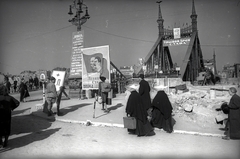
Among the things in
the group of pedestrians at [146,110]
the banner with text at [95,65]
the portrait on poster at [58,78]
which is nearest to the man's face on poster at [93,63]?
the banner with text at [95,65]

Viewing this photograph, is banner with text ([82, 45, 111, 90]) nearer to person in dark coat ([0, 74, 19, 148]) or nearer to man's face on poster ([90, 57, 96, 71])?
man's face on poster ([90, 57, 96, 71])

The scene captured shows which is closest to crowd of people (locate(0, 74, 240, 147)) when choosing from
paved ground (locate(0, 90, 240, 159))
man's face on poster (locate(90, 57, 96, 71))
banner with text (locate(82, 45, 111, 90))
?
paved ground (locate(0, 90, 240, 159))

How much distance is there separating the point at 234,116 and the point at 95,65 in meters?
6.83

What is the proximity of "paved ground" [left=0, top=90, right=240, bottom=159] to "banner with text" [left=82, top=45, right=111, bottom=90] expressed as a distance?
129 inches

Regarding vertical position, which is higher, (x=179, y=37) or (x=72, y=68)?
(x=179, y=37)

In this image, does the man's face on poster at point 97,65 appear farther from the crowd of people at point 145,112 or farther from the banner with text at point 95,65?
the crowd of people at point 145,112

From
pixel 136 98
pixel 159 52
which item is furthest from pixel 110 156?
pixel 159 52

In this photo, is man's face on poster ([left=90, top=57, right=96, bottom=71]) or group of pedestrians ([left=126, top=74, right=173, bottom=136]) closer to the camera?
group of pedestrians ([left=126, top=74, right=173, bottom=136])

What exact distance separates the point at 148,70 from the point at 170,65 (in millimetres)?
9917

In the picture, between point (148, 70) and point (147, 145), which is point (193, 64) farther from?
point (147, 145)

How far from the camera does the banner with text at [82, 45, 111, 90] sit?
34.4 feet

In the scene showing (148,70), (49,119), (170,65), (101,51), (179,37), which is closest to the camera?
(49,119)

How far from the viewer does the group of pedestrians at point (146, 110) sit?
597 centimetres

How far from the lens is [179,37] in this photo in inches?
1180
